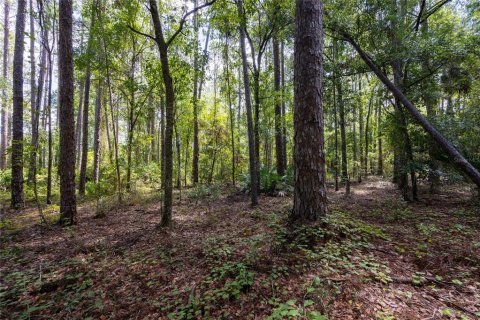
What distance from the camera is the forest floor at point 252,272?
2295mm

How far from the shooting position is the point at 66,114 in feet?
19.1

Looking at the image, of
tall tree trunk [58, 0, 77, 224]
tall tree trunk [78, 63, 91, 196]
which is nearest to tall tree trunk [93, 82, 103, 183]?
tall tree trunk [78, 63, 91, 196]

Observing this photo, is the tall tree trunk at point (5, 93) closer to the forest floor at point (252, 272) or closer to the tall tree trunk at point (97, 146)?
the tall tree trunk at point (97, 146)

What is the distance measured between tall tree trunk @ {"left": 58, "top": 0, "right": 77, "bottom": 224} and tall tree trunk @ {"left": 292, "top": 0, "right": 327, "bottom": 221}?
5660 millimetres

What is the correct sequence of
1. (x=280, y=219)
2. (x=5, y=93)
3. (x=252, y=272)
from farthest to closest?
(x=5, y=93) → (x=280, y=219) → (x=252, y=272)

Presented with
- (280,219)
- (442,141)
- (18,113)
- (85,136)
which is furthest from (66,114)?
(442,141)

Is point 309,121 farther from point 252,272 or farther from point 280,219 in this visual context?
point 252,272

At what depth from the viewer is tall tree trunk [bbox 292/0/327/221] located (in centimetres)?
364

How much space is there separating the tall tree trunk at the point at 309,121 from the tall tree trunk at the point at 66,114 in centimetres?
566

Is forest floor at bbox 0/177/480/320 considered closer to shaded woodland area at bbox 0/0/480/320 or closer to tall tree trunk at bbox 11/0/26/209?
shaded woodland area at bbox 0/0/480/320

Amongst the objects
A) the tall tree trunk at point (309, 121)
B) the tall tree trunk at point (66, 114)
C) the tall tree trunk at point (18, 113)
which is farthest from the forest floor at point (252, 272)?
the tall tree trunk at point (18, 113)

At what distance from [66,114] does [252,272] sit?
19.7 ft

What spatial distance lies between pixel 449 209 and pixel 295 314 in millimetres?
6692

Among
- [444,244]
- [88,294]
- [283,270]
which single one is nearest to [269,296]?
[283,270]
